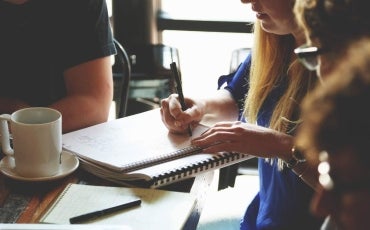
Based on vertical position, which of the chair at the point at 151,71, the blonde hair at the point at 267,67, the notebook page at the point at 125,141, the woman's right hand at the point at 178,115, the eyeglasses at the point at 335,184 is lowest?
the chair at the point at 151,71

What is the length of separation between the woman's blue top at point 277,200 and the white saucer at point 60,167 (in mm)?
503

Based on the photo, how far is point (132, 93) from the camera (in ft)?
9.09

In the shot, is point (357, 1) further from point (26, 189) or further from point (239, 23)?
point (239, 23)

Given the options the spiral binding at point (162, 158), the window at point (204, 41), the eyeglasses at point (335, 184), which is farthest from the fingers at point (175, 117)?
the window at point (204, 41)

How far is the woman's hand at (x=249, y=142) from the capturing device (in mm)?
1177

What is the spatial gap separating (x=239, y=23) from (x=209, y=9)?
0.59ft

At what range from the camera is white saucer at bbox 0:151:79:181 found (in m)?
1.07

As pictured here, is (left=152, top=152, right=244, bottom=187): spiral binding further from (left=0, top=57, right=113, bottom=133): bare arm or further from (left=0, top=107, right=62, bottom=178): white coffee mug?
(left=0, top=57, right=113, bottom=133): bare arm

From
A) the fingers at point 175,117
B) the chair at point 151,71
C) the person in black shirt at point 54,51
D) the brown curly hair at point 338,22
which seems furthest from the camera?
the chair at point 151,71

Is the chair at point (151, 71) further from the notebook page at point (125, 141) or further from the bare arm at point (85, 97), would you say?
the notebook page at point (125, 141)

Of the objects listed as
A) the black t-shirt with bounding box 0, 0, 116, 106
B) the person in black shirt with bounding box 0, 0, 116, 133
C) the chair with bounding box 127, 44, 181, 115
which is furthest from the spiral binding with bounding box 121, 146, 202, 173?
the chair with bounding box 127, 44, 181, 115

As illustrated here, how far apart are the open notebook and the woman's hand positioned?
191 millimetres

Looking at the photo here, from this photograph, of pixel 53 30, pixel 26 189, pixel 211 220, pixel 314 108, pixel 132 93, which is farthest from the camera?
pixel 132 93

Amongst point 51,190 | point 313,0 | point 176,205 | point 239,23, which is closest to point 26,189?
point 51,190
